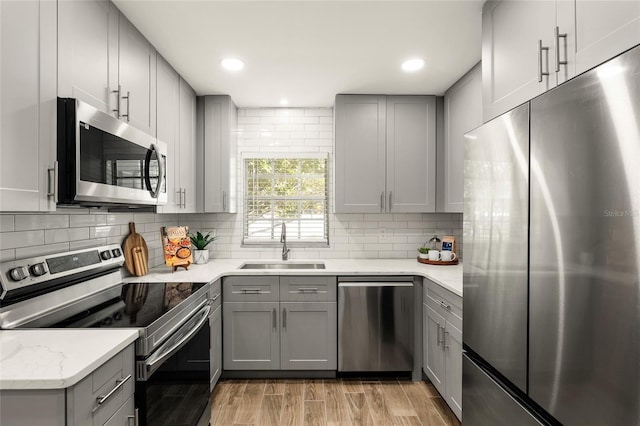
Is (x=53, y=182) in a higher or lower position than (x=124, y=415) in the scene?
higher

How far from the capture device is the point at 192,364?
1.89 metres

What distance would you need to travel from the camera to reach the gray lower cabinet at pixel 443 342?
2.15 metres

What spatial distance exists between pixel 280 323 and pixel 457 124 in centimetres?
221

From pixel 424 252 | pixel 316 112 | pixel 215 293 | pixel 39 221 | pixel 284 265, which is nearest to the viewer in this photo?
pixel 39 221

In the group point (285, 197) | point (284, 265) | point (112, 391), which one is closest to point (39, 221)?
point (112, 391)

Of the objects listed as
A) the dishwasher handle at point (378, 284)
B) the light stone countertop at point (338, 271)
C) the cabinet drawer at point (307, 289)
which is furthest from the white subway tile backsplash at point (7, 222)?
the dishwasher handle at point (378, 284)

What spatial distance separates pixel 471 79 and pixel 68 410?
115 inches

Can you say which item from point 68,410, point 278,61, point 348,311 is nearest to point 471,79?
point 278,61

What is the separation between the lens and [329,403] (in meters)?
2.50

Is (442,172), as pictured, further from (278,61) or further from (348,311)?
(278,61)

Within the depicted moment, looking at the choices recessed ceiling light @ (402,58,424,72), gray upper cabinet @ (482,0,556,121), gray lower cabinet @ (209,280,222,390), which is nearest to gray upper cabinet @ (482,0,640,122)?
gray upper cabinet @ (482,0,556,121)

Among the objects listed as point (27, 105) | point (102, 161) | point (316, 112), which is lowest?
point (102, 161)

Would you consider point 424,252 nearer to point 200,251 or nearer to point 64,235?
point 200,251

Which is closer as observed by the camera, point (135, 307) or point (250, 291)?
point (135, 307)
